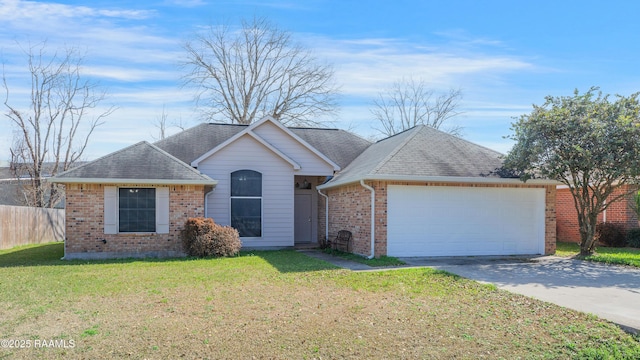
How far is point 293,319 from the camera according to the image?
23.0ft

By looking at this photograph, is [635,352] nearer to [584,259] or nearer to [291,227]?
[584,259]

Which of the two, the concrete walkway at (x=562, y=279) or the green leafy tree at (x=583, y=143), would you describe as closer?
the concrete walkway at (x=562, y=279)

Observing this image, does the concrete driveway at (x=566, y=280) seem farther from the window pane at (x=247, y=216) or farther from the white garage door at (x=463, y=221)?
the window pane at (x=247, y=216)

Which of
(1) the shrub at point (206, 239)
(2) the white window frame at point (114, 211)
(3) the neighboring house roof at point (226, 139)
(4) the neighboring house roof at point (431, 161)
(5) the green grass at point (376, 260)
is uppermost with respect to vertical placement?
(3) the neighboring house roof at point (226, 139)

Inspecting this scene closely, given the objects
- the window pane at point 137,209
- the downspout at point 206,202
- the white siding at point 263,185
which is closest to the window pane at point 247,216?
the white siding at point 263,185

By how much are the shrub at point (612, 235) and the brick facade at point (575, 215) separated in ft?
1.11

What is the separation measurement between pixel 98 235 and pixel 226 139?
622 centimetres

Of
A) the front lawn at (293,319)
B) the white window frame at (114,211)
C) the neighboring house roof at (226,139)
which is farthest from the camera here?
the neighboring house roof at (226,139)

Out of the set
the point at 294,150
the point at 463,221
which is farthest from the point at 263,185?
the point at 463,221

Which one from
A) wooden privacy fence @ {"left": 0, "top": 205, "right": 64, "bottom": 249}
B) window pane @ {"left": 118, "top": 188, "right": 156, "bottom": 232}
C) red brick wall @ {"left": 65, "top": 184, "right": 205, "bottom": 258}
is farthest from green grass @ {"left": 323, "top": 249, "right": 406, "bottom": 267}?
wooden privacy fence @ {"left": 0, "top": 205, "right": 64, "bottom": 249}

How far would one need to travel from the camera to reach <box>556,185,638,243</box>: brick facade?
18828 millimetres

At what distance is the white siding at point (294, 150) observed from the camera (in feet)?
60.0

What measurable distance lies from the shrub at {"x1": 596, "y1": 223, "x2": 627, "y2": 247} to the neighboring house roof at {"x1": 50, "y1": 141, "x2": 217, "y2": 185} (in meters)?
15.0

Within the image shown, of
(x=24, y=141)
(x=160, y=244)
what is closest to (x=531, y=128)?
(x=160, y=244)
